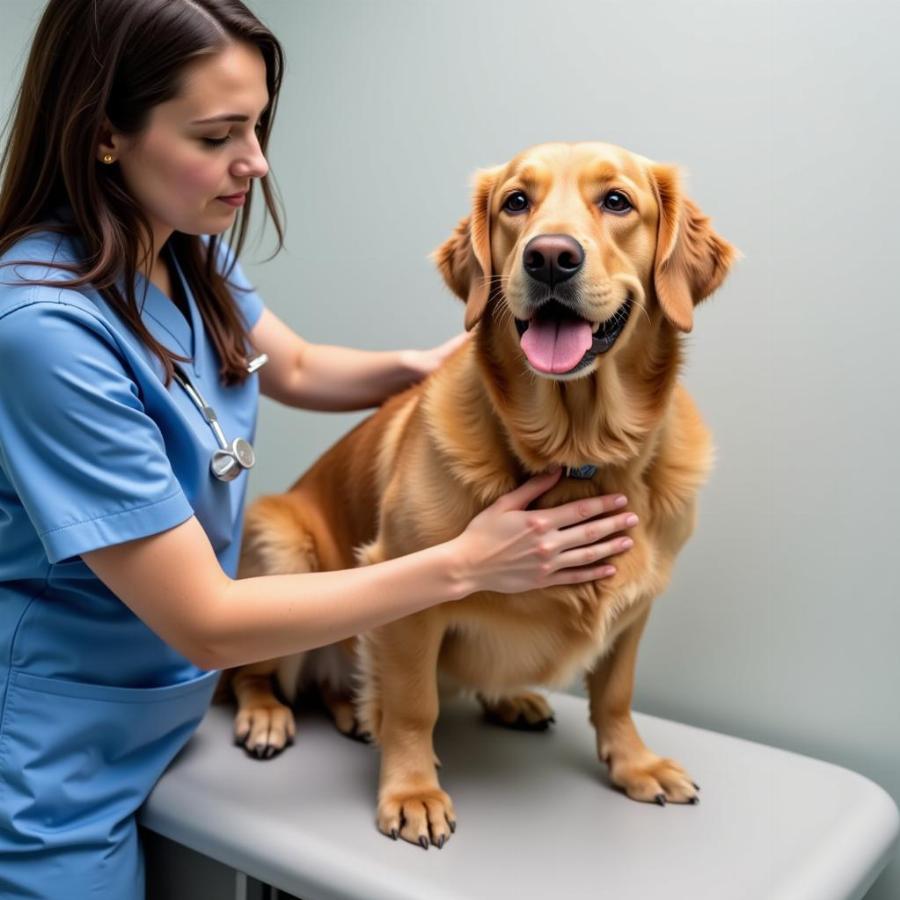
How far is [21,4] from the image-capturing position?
214cm

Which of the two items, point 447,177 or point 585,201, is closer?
point 585,201

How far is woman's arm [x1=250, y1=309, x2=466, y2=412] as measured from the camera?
182cm

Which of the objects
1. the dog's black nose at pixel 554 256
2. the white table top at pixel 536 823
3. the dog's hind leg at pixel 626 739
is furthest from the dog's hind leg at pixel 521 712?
the dog's black nose at pixel 554 256

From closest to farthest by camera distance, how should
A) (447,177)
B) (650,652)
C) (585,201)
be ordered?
(585,201), (650,652), (447,177)

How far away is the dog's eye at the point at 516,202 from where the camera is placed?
1297mm

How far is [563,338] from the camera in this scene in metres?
1.20

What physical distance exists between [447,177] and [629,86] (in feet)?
1.46

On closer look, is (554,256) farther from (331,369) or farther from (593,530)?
(331,369)

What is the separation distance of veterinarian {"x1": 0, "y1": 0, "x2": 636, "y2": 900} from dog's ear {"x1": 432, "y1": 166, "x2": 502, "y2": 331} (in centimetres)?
27

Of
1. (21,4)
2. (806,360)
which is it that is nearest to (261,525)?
(806,360)

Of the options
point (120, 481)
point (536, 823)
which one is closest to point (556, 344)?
point (120, 481)

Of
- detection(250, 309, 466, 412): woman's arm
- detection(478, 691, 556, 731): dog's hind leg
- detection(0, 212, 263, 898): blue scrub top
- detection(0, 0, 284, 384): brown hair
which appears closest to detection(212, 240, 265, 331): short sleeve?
detection(250, 309, 466, 412): woman's arm

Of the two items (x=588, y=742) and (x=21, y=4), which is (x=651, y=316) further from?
(x=21, y=4)

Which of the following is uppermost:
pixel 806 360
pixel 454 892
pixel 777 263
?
pixel 777 263
